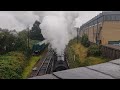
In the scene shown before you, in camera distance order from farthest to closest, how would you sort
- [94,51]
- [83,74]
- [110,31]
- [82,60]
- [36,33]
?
[36,33], [110,31], [94,51], [82,60], [83,74]

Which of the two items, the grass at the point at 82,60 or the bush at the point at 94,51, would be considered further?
the bush at the point at 94,51

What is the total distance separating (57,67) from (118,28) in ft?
56.4

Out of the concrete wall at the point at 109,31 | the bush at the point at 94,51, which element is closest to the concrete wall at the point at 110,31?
the concrete wall at the point at 109,31

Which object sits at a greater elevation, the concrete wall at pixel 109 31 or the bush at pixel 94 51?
the concrete wall at pixel 109 31

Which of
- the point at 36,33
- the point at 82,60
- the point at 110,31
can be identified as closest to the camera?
the point at 82,60

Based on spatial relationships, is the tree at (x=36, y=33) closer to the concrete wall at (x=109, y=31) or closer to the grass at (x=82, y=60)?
the concrete wall at (x=109, y=31)

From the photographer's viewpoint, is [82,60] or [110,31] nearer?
[82,60]

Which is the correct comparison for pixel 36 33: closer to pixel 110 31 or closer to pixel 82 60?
pixel 110 31

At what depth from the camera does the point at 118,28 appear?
31344mm

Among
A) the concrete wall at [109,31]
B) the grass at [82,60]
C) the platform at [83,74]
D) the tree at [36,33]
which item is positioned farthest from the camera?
the tree at [36,33]

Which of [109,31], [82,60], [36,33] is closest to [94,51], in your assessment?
[82,60]

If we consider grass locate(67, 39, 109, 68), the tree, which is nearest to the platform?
grass locate(67, 39, 109, 68)
